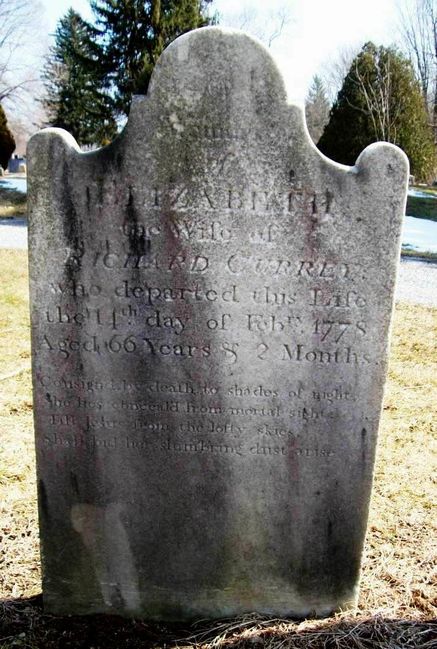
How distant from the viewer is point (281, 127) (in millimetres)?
2225

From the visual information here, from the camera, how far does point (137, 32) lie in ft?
75.7

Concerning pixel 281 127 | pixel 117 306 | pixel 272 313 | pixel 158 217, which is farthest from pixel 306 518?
pixel 281 127

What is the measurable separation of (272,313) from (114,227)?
2.47 ft

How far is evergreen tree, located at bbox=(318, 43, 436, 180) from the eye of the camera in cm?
2030

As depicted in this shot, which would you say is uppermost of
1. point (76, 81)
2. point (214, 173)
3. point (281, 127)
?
point (76, 81)

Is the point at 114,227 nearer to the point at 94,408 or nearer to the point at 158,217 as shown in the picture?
the point at 158,217

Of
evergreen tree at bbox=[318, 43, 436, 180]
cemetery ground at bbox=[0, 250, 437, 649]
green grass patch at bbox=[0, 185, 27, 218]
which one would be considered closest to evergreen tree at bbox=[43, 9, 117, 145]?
green grass patch at bbox=[0, 185, 27, 218]

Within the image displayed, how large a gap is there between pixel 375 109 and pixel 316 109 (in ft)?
133

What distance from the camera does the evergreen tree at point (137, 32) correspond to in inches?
886

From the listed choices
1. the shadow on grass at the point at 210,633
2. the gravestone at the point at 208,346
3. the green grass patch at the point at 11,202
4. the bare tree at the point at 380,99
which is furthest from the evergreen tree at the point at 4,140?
the shadow on grass at the point at 210,633

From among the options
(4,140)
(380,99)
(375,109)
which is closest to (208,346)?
(375,109)

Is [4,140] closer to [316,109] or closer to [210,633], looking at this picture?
[210,633]

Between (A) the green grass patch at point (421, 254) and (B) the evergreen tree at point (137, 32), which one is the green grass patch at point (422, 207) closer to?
(A) the green grass patch at point (421, 254)

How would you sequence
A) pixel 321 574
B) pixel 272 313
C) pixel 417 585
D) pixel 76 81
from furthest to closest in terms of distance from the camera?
1. pixel 76 81
2. pixel 417 585
3. pixel 321 574
4. pixel 272 313
